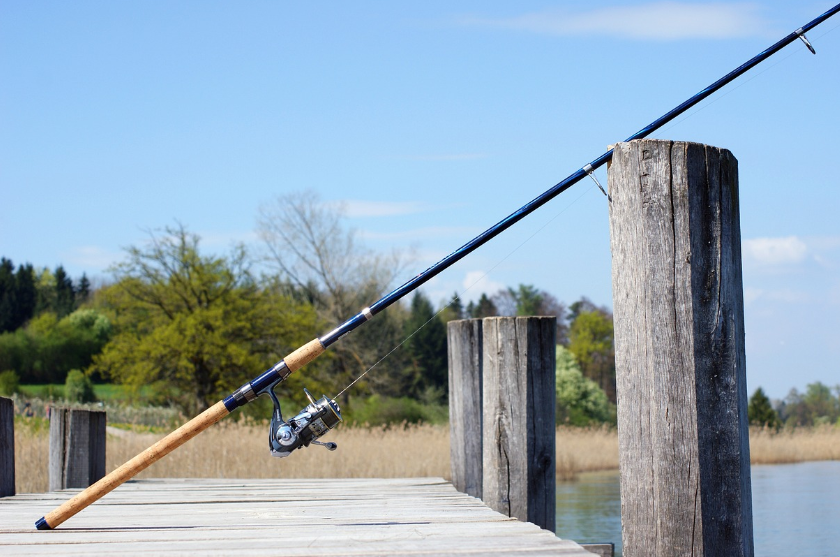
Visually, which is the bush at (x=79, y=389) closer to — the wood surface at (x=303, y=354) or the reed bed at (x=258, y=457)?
the reed bed at (x=258, y=457)

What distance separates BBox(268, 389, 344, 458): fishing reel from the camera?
3488 millimetres

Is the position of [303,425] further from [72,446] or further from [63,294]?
[63,294]

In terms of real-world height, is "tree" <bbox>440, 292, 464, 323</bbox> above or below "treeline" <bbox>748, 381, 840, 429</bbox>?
above

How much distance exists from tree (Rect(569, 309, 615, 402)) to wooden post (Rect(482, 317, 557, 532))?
117 ft

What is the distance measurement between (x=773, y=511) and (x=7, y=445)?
11.0 meters

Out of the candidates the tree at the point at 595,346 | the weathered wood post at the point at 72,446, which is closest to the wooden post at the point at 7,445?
the weathered wood post at the point at 72,446

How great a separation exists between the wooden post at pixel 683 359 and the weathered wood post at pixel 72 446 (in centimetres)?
421

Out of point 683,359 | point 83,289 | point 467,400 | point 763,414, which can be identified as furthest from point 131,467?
point 83,289

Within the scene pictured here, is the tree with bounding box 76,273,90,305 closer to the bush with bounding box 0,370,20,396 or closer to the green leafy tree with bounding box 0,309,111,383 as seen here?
the green leafy tree with bounding box 0,309,111,383

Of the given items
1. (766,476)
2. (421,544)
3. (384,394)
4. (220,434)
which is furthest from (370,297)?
(421,544)

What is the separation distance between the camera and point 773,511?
13016 mm

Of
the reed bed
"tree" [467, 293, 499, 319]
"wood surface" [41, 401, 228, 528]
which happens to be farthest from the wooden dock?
"tree" [467, 293, 499, 319]

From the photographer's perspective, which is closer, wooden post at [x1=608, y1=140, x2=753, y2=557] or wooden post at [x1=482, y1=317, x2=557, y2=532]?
wooden post at [x1=608, y1=140, x2=753, y2=557]

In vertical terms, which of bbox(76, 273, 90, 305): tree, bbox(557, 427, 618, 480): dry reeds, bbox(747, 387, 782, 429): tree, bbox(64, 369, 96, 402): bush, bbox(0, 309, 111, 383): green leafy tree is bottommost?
bbox(557, 427, 618, 480): dry reeds
